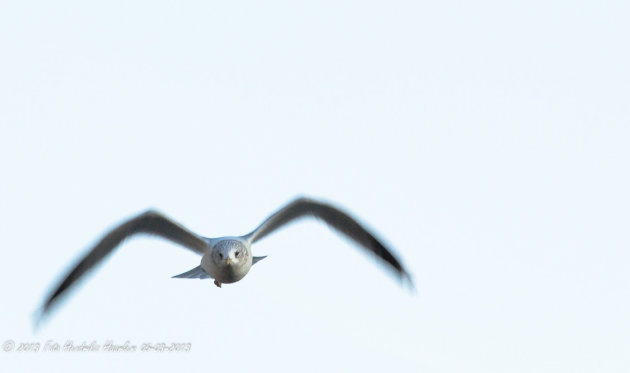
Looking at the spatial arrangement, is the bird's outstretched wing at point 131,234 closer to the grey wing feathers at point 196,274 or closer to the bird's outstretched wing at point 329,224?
the grey wing feathers at point 196,274

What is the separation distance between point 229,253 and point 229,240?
43 centimetres

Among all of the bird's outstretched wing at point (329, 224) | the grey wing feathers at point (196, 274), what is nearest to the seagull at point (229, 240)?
the bird's outstretched wing at point (329, 224)

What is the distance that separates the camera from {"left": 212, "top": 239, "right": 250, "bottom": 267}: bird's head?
3744cm

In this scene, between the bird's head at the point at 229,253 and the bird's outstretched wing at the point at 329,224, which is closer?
the bird's head at the point at 229,253

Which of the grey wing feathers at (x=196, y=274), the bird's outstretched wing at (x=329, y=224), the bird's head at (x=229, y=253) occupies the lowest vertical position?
the grey wing feathers at (x=196, y=274)

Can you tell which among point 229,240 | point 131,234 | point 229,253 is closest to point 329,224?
→ point 229,240

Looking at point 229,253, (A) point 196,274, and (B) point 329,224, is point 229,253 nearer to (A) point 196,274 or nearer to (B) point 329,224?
(A) point 196,274

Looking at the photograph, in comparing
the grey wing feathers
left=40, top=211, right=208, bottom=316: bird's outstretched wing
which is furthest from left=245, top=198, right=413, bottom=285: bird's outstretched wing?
the grey wing feathers

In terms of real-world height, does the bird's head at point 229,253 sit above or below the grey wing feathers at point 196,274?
above

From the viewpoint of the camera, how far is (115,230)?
37.0 meters

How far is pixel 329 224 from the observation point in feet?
125

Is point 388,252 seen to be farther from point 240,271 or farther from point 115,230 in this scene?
point 115,230

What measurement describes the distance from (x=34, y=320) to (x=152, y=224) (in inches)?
138

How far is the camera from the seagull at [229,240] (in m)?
36.9
